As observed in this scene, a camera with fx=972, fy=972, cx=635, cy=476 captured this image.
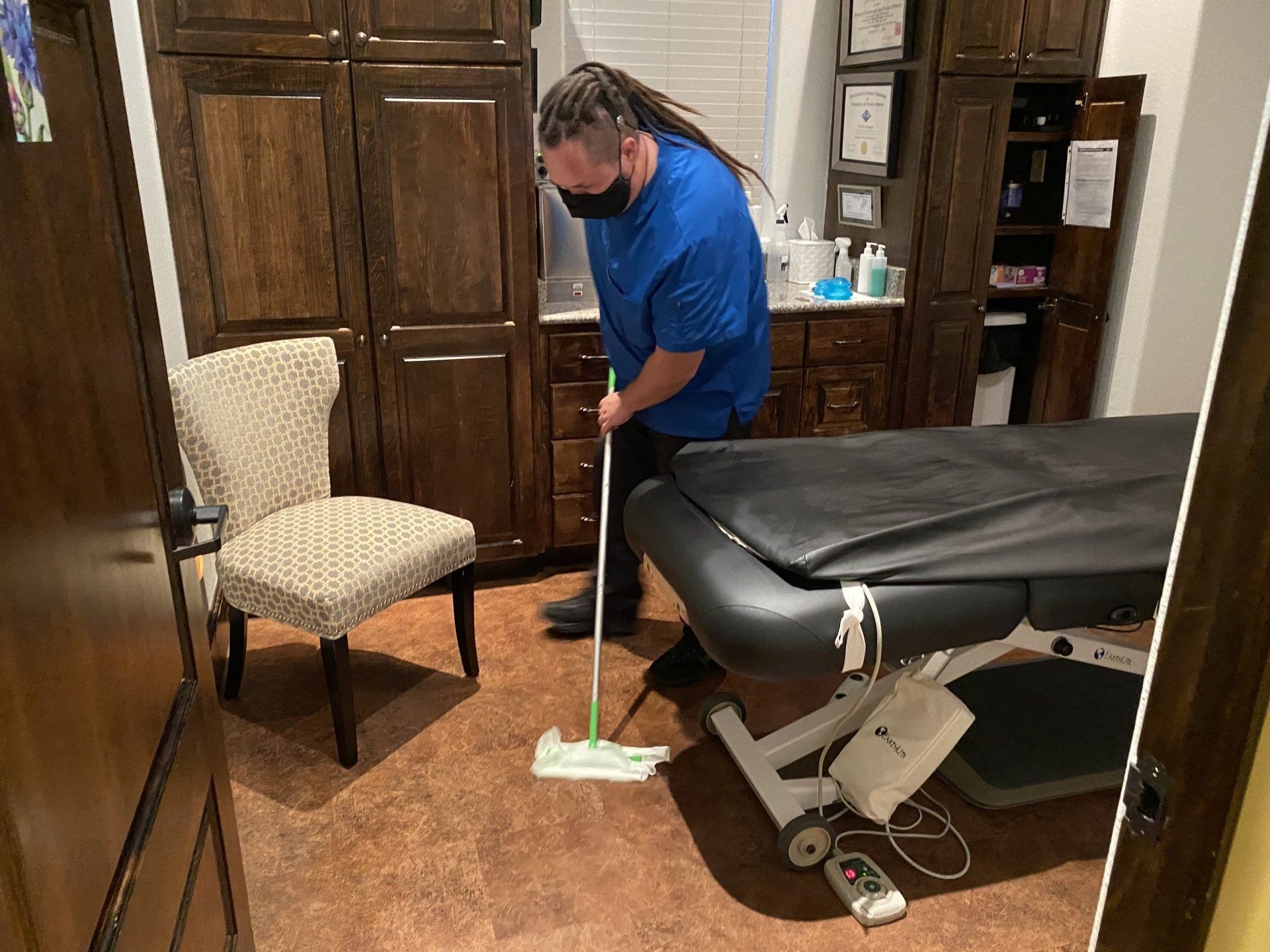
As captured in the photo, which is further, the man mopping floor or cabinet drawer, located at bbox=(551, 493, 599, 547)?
cabinet drawer, located at bbox=(551, 493, 599, 547)

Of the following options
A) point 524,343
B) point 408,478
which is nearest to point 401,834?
point 408,478

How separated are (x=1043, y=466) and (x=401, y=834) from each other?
1559 millimetres

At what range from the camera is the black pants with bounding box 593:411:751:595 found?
246 cm

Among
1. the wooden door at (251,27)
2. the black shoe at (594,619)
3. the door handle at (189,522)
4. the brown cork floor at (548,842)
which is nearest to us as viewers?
the door handle at (189,522)

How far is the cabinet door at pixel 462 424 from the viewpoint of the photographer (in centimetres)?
280

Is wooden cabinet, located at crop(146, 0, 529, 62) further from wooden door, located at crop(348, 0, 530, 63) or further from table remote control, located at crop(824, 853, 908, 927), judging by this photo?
table remote control, located at crop(824, 853, 908, 927)

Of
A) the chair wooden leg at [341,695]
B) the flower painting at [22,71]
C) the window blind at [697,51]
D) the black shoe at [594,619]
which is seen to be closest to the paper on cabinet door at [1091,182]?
the window blind at [697,51]

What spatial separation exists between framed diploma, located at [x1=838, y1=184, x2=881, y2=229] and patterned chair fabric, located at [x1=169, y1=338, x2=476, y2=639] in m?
1.87

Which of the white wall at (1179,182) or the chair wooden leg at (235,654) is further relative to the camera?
the white wall at (1179,182)

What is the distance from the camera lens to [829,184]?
3.65 meters

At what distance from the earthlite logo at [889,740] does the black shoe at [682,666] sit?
0.64 metres

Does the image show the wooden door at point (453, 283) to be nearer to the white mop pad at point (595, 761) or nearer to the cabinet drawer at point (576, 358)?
the cabinet drawer at point (576, 358)

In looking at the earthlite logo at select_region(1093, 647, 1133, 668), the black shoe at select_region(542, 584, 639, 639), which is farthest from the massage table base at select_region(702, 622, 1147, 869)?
the black shoe at select_region(542, 584, 639, 639)

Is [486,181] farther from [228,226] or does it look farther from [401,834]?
[401,834]
